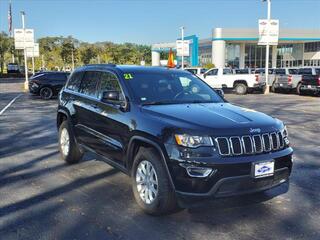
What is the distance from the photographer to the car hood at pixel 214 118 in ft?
15.0

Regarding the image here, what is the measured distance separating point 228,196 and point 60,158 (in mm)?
4387

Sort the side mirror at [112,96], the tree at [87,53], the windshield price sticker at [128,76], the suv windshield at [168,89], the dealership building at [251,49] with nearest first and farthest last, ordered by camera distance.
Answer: the side mirror at [112,96] < the suv windshield at [168,89] < the windshield price sticker at [128,76] < the dealership building at [251,49] < the tree at [87,53]

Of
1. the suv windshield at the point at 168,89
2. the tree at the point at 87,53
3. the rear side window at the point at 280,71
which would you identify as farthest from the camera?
the tree at the point at 87,53

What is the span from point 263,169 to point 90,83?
11.0 feet

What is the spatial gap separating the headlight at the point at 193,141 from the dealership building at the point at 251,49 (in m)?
57.7

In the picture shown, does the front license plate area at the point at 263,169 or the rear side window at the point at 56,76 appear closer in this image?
the front license plate area at the point at 263,169

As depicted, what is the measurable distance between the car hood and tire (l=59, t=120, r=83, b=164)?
246 centimetres

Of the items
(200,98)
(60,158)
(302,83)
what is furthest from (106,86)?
(302,83)

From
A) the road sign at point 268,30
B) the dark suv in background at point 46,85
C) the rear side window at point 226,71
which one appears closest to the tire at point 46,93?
the dark suv in background at point 46,85

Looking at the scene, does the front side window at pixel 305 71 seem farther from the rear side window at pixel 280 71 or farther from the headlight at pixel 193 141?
the headlight at pixel 193 141

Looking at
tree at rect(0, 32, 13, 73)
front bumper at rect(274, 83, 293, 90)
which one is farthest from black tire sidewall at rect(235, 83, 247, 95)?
tree at rect(0, 32, 13, 73)

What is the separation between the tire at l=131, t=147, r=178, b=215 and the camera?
4.68m

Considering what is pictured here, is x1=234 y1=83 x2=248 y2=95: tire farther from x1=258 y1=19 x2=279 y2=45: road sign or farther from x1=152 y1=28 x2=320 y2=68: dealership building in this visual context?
x1=152 y1=28 x2=320 y2=68: dealership building

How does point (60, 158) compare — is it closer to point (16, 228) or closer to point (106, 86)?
point (106, 86)
